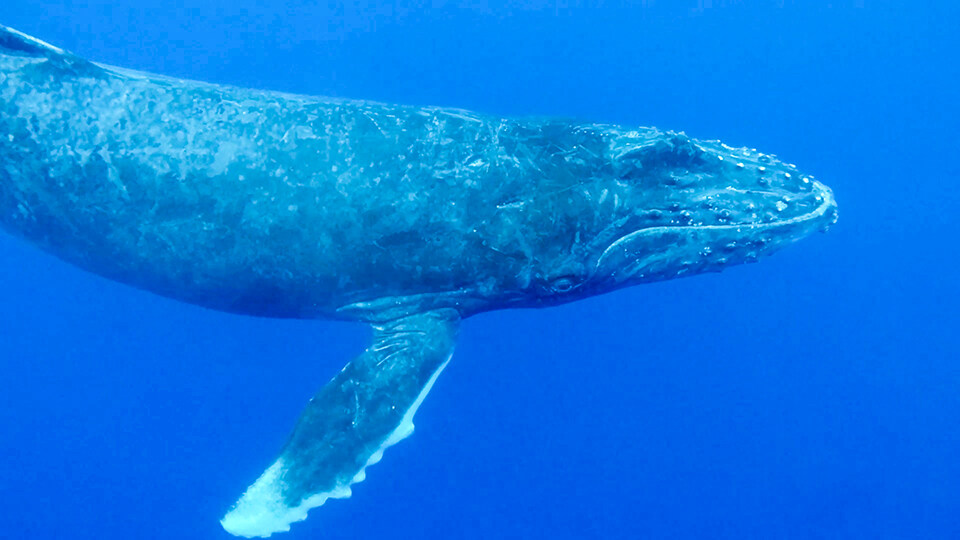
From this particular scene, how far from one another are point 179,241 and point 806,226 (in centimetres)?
677

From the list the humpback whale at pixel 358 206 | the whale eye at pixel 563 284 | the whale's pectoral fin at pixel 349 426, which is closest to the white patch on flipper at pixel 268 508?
the whale's pectoral fin at pixel 349 426

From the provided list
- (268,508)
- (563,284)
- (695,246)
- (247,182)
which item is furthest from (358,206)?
(695,246)

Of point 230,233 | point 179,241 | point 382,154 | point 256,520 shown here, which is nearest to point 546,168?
point 382,154

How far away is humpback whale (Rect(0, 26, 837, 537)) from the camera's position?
8578 mm

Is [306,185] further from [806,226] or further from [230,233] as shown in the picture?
[806,226]

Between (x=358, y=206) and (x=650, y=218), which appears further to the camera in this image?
(x=650, y=218)

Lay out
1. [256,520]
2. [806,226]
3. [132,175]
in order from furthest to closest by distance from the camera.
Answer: [806,226], [132,175], [256,520]

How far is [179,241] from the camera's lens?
28.9 ft

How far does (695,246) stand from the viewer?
29.7ft

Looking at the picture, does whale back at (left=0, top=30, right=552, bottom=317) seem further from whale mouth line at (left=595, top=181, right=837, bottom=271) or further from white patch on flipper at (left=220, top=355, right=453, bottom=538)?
white patch on flipper at (left=220, top=355, right=453, bottom=538)

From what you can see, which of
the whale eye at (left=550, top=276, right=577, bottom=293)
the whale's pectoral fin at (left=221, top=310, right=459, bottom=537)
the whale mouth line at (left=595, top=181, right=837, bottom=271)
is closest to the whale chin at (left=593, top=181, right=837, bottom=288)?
the whale mouth line at (left=595, top=181, right=837, bottom=271)

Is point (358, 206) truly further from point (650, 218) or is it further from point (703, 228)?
point (703, 228)

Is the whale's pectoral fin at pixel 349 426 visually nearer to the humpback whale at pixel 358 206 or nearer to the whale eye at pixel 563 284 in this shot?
the humpback whale at pixel 358 206

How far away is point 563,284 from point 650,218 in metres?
1.16
